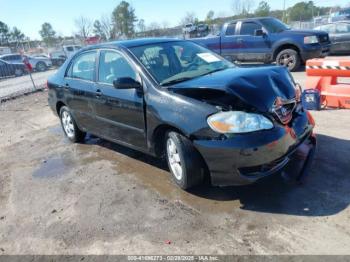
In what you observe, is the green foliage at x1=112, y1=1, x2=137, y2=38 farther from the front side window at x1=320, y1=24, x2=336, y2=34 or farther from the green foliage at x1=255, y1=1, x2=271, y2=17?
the front side window at x1=320, y1=24, x2=336, y2=34

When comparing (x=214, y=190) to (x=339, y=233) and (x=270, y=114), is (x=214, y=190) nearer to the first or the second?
(x=270, y=114)

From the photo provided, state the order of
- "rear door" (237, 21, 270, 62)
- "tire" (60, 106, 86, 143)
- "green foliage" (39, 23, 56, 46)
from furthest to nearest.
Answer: "green foliage" (39, 23, 56, 46)
"rear door" (237, 21, 270, 62)
"tire" (60, 106, 86, 143)

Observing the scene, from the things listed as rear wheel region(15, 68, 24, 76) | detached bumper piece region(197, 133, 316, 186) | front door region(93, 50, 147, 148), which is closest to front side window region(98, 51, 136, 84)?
front door region(93, 50, 147, 148)

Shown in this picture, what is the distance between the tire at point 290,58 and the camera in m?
11.1

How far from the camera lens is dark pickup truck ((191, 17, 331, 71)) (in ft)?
35.5

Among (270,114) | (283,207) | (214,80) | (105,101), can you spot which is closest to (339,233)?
(283,207)

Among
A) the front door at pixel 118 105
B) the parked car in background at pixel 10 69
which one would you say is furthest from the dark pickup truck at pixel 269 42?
the parked car in background at pixel 10 69

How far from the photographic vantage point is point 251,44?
12.0 m

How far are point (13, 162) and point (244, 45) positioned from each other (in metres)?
8.98

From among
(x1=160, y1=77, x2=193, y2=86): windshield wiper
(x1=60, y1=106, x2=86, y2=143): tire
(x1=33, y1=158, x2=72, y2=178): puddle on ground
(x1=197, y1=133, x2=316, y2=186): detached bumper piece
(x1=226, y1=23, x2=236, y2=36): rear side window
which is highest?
(x1=226, y1=23, x2=236, y2=36): rear side window

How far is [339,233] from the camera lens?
2928mm

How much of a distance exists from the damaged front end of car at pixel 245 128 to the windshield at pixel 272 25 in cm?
854

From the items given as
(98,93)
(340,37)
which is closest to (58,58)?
(340,37)

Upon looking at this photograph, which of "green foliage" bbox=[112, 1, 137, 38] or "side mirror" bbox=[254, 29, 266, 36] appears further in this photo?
"green foliage" bbox=[112, 1, 137, 38]
